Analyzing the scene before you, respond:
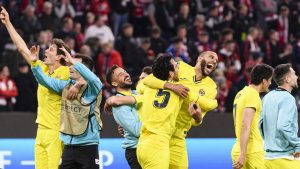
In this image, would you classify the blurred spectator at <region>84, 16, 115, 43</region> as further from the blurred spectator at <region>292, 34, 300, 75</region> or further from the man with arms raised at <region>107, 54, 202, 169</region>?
the man with arms raised at <region>107, 54, 202, 169</region>

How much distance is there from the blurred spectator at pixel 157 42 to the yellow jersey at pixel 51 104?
9028 millimetres

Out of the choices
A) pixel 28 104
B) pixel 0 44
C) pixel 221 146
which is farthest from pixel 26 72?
pixel 221 146

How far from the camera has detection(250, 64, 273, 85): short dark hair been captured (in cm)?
1191

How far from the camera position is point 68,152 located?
39.2 ft

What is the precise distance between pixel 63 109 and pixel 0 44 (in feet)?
29.0

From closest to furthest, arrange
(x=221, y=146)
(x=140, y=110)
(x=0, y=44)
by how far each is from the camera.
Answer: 1. (x=140, y=110)
2. (x=221, y=146)
3. (x=0, y=44)

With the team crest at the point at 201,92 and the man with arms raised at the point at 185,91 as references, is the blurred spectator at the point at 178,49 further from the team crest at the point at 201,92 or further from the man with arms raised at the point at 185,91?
the team crest at the point at 201,92

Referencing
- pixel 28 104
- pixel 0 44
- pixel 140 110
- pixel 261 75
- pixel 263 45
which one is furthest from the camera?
pixel 263 45

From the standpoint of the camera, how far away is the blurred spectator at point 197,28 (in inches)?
877

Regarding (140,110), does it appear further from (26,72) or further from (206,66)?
(26,72)

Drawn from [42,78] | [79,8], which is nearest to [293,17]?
[79,8]

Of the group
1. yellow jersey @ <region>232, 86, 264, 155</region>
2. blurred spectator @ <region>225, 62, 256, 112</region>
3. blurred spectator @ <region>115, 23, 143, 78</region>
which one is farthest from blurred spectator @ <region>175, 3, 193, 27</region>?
Answer: yellow jersey @ <region>232, 86, 264, 155</region>

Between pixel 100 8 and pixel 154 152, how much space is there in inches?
451

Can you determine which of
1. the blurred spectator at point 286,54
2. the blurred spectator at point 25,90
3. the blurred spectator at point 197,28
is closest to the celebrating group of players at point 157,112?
the blurred spectator at point 25,90
